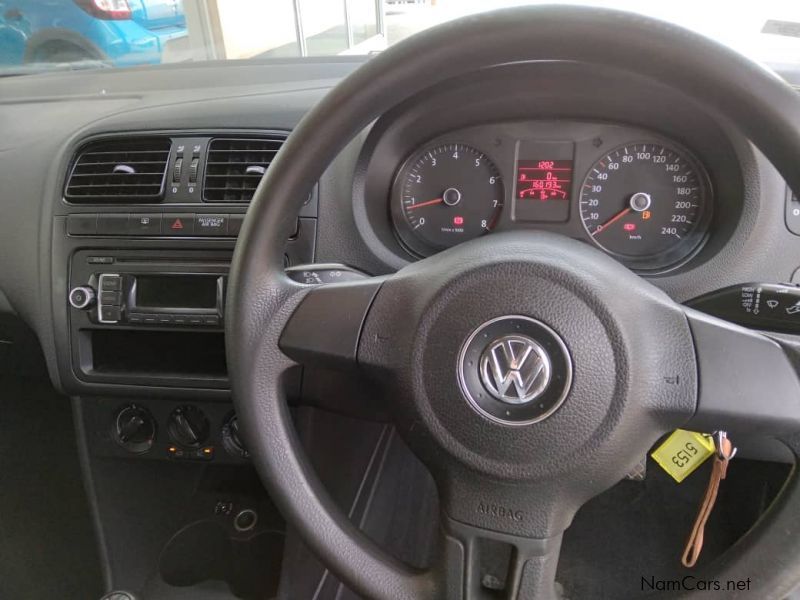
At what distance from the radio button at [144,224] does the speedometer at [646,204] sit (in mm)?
822

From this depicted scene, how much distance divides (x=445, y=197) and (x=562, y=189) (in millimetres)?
219

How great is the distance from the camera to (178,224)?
1.33 metres

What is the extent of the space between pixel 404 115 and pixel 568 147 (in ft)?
1.03

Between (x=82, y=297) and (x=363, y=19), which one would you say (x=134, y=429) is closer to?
(x=82, y=297)

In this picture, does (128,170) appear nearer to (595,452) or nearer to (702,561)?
(595,452)

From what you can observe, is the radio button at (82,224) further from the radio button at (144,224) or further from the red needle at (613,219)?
the red needle at (613,219)

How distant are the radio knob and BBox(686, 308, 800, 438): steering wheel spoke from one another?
112 cm

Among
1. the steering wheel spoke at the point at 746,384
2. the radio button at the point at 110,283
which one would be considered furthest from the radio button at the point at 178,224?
the steering wheel spoke at the point at 746,384

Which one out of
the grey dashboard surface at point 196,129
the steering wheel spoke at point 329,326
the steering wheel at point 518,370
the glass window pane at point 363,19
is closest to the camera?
the steering wheel at point 518,370

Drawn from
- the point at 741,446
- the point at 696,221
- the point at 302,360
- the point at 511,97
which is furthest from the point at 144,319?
the point at 741,446

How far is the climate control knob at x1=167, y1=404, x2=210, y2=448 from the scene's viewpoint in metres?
1.53

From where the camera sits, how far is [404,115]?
1181mm

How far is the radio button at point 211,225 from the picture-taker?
130 centimetres

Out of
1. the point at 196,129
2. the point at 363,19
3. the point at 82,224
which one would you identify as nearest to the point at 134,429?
the point at 82,224
